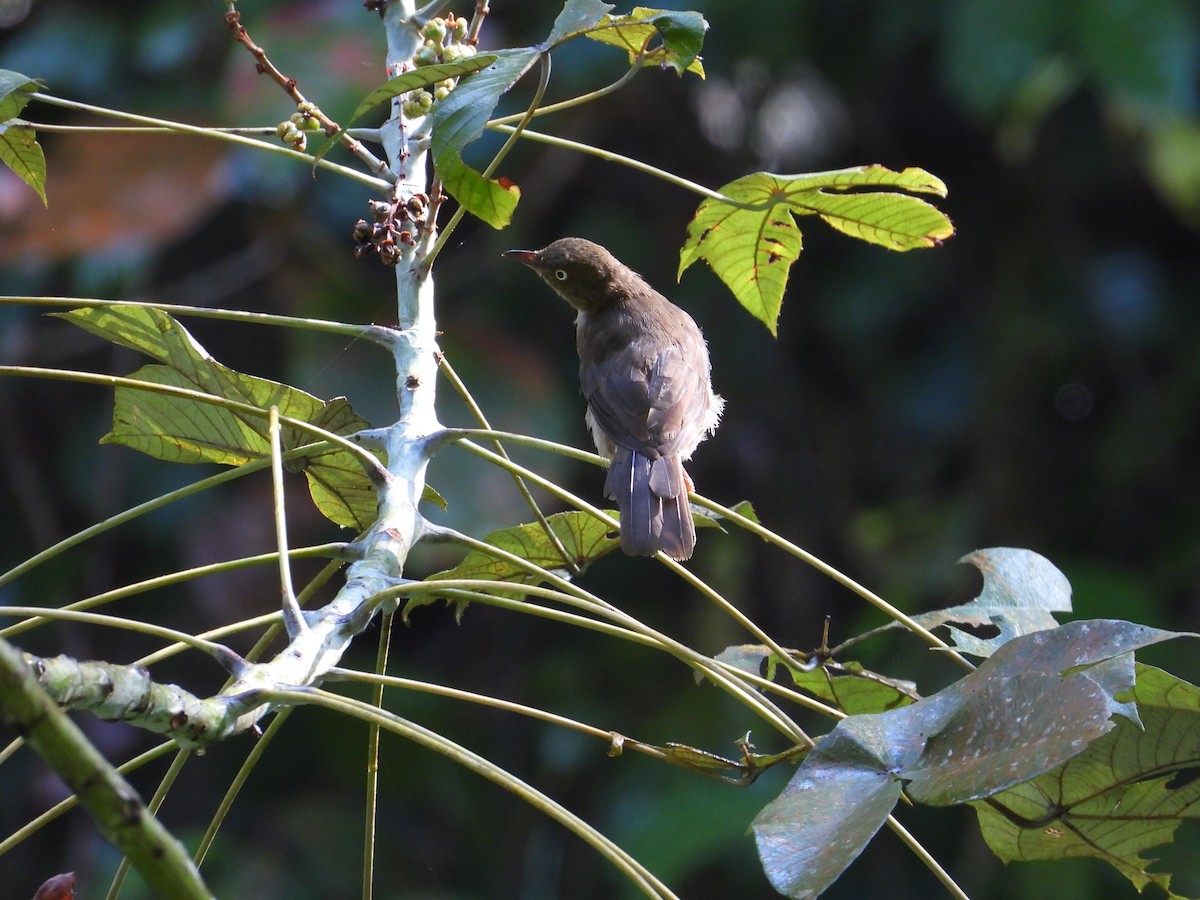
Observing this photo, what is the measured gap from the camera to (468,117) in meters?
1.62

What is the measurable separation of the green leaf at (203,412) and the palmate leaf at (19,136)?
12.3 inches

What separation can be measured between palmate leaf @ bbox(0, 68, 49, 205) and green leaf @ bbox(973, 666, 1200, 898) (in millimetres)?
1624

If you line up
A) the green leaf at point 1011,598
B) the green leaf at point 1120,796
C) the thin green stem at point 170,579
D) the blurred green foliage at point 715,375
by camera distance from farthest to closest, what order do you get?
the blurred green foliage at point 715,375
the green leaf at point 1011,598
the green leaf at point 1120,796
the thin green stem at point 170,579

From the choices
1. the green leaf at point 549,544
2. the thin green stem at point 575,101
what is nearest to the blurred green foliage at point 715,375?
the green leaf at point 549,544

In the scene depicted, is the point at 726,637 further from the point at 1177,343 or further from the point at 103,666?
the point at 103,666

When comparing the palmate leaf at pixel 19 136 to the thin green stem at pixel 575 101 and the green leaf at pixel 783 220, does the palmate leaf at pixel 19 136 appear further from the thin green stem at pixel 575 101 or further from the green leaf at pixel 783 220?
the green leaf at pixel 783 220

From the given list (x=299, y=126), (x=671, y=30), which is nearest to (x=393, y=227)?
(x=299, y=126)

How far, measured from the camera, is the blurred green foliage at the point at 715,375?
522cm

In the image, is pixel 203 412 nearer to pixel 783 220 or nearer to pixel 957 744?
pixel 783 220

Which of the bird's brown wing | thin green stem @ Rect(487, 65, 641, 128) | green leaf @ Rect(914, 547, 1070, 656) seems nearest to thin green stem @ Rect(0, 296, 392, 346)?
thin green stem @ Rect(487, 65, 641, 128)

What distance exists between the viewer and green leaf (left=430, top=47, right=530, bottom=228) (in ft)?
5.33

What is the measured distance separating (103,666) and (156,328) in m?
0.78

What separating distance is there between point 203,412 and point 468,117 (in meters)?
0.63

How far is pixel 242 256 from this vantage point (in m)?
6.10
